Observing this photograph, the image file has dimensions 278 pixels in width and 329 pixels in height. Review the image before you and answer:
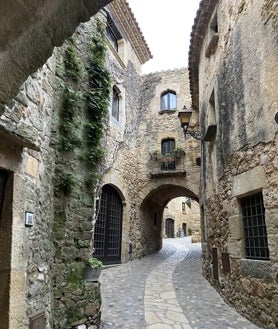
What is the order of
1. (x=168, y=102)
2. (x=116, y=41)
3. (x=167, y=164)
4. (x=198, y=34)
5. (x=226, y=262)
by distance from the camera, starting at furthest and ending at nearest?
1. (x=168, y=102)
2. (x=167, y=164)
3. (x=116, y=41)
4. (x=198, y=34)
5. (x=226, y=262)

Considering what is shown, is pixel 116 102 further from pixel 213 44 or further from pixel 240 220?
pixel 240 220

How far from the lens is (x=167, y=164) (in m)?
13.0

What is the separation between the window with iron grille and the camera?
4.19 metres

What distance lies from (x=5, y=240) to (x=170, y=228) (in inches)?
1013

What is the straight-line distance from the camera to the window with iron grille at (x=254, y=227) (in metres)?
4.19

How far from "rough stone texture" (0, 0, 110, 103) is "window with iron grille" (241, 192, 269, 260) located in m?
3.73

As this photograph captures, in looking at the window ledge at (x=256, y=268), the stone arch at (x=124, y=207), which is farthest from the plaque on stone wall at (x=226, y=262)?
the stone arch at (x=124, y=207)

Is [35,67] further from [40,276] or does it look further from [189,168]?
[189,168]

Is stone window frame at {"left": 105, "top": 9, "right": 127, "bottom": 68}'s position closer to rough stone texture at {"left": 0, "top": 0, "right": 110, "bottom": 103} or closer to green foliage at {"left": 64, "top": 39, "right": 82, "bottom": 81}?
green foliage at {"left": 64, "top": 39, "right": 82, "bottom": 81}

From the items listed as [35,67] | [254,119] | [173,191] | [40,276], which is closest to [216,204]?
[254,119]

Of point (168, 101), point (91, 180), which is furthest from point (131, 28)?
point (91, 180)

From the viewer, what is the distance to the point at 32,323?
285 centimetres

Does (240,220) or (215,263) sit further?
(215,263)

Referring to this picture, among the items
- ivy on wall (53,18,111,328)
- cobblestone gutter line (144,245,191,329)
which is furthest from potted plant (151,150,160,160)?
ivy on wall (53,18,111,328)
